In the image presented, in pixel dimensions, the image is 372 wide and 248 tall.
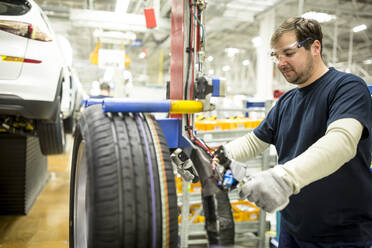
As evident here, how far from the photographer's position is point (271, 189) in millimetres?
1174

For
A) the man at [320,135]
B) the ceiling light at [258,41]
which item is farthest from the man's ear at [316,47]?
the ceiling light at [258,41]

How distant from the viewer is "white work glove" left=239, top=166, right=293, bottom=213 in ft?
3.84

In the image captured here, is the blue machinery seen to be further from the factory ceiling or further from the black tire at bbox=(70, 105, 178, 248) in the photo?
the factory ceiling

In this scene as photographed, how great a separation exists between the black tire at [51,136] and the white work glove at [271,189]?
2.60 metres

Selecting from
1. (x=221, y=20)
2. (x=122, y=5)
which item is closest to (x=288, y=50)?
(x=122, y=5)

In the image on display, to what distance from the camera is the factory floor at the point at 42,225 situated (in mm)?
3367

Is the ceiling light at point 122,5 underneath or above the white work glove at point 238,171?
above

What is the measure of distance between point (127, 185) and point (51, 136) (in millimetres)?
2560

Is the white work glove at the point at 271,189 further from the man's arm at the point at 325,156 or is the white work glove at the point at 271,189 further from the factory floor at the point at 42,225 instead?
the factory floor at the point at 42,225

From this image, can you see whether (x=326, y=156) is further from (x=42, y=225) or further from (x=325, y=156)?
(x=42, y=225)

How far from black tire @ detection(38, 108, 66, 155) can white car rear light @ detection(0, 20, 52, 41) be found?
0.90 meters

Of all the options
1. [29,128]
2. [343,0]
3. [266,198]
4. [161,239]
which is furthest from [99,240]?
[343,0]

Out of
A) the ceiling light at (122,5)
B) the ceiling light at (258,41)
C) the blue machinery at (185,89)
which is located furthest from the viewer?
the ceiling light at (258,41)

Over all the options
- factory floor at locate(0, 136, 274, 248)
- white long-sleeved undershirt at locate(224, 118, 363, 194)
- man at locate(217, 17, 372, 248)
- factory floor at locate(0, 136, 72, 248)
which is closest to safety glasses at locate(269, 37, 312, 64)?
man at locate(217, 17, 372, 248)
